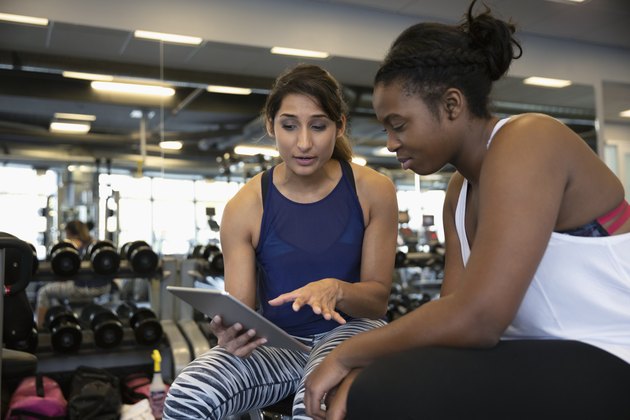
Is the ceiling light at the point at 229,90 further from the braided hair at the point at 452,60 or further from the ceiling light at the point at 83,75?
the braided hair at the point at 452,60

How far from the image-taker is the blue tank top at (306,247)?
1.67m

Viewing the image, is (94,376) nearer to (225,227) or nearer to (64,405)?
(64,405)

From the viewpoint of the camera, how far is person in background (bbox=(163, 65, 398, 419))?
5.41ft

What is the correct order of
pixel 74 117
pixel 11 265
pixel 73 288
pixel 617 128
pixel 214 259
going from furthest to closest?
1. pixel 617 128
2. pixel 74 117
3. pixel 73 288
4. pixel 214 259
5. pixel 11 265

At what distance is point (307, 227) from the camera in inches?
66.8

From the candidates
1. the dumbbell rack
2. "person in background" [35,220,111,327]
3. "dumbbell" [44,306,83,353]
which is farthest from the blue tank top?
"person in background" [35,220,111,327]

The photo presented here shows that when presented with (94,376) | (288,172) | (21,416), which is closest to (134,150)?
(94,376)

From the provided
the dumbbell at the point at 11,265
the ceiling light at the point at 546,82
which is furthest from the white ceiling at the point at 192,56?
the dumbbell at the point at 11,265

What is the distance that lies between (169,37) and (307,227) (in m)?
3.22

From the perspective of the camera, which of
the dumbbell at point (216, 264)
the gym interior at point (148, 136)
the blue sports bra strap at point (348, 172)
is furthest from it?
the dumbbell at point (216, 264)

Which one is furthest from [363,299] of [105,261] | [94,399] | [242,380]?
[105,261]

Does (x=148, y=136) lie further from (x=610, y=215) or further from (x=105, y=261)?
(x=610, y=215)

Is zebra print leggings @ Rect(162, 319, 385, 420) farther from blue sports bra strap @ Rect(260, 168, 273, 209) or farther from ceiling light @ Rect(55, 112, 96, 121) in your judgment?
ceiling light @ Rect(55, 112, 96, 121)

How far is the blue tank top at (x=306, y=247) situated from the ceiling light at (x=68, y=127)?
3083 millimetres
